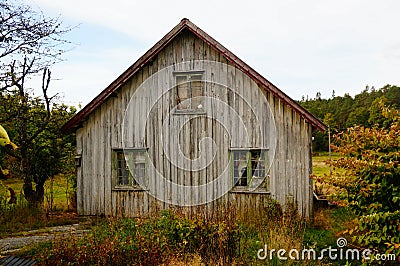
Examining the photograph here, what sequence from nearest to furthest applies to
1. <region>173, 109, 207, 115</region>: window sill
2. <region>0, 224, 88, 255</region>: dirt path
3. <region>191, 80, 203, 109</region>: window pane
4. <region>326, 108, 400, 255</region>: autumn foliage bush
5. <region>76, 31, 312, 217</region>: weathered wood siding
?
<region>326, 108, 400, 255</region>: autumn foliage bush < <region>0, 224, 88, 255</region>: dirt path < <region>76, 31, 312, 217</region>: weathered wood siding < <region>173, 109, 207, 115</region>: window sill < <region>191, 80, 203, 109</region>: window pane

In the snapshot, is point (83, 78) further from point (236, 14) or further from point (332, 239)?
point (332, 239)

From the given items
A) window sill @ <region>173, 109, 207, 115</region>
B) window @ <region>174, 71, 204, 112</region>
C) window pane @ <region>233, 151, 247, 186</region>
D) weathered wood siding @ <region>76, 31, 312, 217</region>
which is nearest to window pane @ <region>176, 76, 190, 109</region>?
window @ <region>174, 71, 204, 112</region>

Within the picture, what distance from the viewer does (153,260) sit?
7195 mm

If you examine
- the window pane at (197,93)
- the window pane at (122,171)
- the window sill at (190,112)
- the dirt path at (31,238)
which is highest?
the window pane at (197,93)

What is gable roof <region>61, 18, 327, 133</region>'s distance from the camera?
466 inches

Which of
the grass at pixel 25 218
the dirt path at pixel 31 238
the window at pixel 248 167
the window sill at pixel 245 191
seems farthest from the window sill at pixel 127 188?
the window at pixel 248 167

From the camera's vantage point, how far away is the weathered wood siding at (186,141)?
12.2 metres

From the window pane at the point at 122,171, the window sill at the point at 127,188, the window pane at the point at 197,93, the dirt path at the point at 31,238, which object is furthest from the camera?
the window pane at the point at 122,171

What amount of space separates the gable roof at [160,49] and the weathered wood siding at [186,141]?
0.36 metres

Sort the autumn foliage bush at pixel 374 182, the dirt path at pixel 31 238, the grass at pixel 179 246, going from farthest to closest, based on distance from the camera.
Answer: the dirt path at pixel 31 238
the grass at pixel 179 246
the autumn foliage bush at pixel 374 182

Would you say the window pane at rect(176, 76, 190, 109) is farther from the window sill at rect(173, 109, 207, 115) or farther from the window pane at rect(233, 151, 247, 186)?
the window pane at rect(233, 151, 247, 186)

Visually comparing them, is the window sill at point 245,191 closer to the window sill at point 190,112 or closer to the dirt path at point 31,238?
the window sill at point 190,112

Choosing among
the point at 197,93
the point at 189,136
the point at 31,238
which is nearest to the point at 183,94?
the point at 197,93

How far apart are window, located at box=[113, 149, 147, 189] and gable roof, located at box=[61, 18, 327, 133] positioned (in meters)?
1.64
